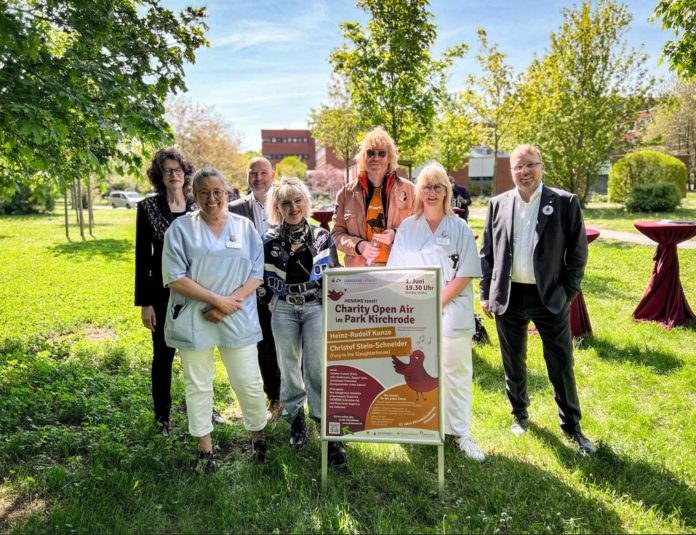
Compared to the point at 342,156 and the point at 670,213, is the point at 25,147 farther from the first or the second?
the point at 342,156

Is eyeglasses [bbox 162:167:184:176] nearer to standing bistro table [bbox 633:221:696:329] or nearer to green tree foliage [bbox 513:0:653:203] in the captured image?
standing bistro table [bbox 633:221:696:329]

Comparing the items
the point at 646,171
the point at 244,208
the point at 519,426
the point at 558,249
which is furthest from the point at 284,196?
the point at 646,171

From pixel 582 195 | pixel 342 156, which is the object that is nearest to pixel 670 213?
pixel 582 195

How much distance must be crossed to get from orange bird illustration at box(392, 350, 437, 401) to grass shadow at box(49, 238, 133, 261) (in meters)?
12.8

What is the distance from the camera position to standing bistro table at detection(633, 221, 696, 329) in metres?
6.29

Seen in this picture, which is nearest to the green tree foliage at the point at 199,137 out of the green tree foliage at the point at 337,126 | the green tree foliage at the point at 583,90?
the green tree foliage at the point at 337,126

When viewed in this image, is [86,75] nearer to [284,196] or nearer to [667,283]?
[284,196]

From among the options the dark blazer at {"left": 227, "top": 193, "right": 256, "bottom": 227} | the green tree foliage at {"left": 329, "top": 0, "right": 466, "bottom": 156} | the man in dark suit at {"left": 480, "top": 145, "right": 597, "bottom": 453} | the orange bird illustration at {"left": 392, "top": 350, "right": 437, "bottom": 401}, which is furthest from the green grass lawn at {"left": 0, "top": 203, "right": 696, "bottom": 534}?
the green tree foliage at {"left": 329, "top": 0, "right": 466, "bottom": 156}

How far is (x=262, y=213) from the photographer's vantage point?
426 cm

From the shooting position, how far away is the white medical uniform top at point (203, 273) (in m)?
3.23

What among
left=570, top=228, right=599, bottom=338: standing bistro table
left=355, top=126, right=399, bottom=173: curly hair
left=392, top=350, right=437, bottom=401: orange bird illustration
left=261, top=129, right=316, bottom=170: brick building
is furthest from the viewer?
left=261, top=129, right=316, bottom=170: brick building

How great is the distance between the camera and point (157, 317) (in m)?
3.81

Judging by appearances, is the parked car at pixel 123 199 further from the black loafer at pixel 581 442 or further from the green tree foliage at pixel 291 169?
the black loafer at pixel 581 442

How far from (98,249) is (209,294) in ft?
47.8
